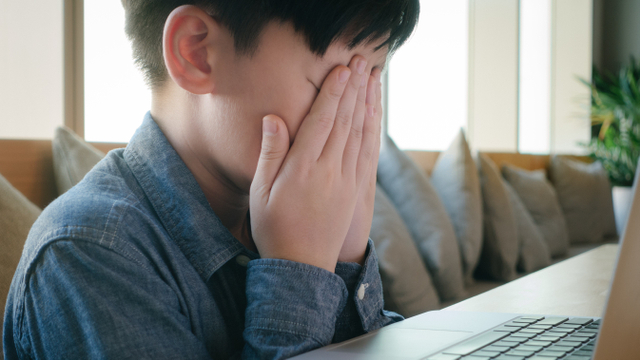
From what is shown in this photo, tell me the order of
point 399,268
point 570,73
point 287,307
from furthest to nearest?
point 570,73
point 399,268
point 287,307

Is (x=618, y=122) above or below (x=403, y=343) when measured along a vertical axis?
above

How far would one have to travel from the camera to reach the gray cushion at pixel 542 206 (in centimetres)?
281

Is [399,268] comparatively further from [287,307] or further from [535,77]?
[535,77]

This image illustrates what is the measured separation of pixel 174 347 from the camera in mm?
533

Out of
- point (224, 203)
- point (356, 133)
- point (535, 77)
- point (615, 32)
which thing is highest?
point (615, 32)

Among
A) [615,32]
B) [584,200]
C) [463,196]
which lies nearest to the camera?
[463,196]

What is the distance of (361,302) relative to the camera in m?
0.72

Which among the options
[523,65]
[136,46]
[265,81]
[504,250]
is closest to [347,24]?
[265,81]

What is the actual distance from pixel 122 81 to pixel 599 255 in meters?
1.32

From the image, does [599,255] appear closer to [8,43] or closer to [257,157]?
[257,157]

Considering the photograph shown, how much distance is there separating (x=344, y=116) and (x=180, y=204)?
0.25 meters

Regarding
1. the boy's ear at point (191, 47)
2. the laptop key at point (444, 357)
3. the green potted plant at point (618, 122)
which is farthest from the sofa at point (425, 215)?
the green potted plant at point (618, 122)

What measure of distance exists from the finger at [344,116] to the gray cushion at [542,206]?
237 centimetres

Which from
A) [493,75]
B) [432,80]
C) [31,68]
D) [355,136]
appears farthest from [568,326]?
[493,75]
